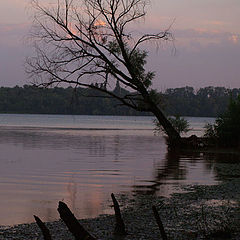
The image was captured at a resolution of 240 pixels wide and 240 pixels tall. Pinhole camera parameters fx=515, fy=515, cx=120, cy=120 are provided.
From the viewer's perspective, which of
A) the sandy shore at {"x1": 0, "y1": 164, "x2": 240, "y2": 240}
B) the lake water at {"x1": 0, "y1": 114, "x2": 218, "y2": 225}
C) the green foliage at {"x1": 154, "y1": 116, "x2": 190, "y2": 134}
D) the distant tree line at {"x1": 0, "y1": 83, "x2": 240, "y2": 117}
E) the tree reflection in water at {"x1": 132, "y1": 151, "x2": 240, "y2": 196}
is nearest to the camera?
the sandy shore at {"x1": 0, "y1": 164, "x2": 240, "y2": 240}

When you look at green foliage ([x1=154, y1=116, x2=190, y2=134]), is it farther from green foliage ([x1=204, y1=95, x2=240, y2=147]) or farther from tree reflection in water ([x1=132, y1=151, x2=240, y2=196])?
tree reflection in water ([x1=132, y1=151, x2=240, y2=196])

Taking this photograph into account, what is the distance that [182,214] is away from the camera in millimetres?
13242

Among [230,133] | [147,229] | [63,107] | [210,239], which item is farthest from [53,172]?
[63,107]

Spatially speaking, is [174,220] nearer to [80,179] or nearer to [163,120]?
[80,179]

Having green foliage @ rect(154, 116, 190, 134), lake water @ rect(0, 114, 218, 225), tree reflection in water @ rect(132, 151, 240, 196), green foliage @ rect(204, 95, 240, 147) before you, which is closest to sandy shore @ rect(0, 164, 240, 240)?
lake water @ rect(0, 114, 218, 225)

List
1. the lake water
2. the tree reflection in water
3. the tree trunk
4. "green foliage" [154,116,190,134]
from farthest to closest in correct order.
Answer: "green foliage" [154,116,190,134], the tree trunk, the tree reflection in water, the lake water

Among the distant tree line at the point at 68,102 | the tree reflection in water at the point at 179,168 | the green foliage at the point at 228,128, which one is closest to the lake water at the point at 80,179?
the tree reflection in water at the point at 179,168

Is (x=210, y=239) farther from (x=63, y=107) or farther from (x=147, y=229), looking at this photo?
(x=63, y=107)

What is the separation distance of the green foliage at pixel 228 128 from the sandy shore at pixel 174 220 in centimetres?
2038

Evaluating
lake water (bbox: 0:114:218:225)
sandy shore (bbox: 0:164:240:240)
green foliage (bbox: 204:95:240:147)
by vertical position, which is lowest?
lake water (bbox: 0:114:218:225)

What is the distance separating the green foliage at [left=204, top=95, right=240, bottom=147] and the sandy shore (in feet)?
66.9

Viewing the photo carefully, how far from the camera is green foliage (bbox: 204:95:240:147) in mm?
37656

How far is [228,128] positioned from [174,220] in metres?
26.3

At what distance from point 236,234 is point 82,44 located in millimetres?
27784
